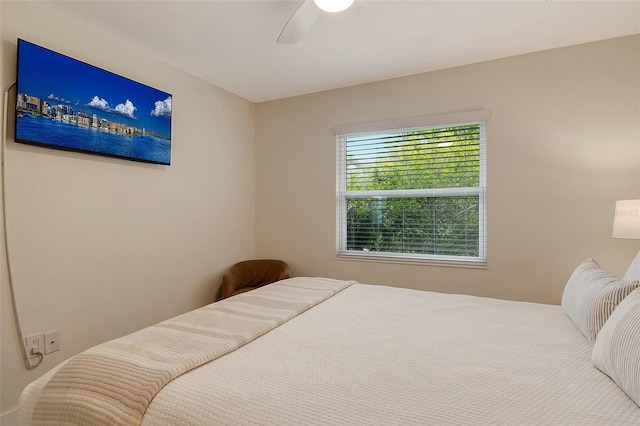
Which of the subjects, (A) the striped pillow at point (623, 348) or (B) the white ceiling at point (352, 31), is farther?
(B) the white ceiling at point (352, 31)

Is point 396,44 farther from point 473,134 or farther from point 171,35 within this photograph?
point 171,35

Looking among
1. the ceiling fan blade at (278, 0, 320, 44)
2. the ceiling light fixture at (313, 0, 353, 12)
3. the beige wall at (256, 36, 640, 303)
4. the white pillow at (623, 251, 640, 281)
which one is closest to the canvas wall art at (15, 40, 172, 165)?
the ceiling fan blade at (278, 0, 320, 44)

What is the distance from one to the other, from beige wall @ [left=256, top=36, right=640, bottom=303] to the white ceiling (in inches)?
6.8

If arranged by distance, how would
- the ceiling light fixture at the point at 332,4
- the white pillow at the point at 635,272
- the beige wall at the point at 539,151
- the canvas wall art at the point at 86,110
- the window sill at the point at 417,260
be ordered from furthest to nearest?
the window sill at the point at 417,260, the beige wall at the point at 539,151, the canvas wall art at the point at 86,110, the ceiling light fixture at the point at 332,4, the white pillow at the point at 635,272

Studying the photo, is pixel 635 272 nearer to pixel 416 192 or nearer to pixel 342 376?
pixel 342 376

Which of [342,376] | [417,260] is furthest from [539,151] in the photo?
[342,376]

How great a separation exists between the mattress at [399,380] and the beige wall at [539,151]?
112 cm

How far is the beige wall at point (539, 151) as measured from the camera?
7.54ft

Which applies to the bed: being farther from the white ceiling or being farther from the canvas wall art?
the white ceiling

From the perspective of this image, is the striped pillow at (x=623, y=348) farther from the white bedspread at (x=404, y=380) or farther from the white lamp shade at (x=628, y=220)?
the white lamp shade at (x=628, y=220)

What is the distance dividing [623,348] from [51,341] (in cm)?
265

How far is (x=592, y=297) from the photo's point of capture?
1316 mm

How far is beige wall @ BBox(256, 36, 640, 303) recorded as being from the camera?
7.54 ft

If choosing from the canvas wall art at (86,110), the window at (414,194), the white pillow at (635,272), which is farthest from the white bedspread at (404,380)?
the canvas wall art at (86,110)
